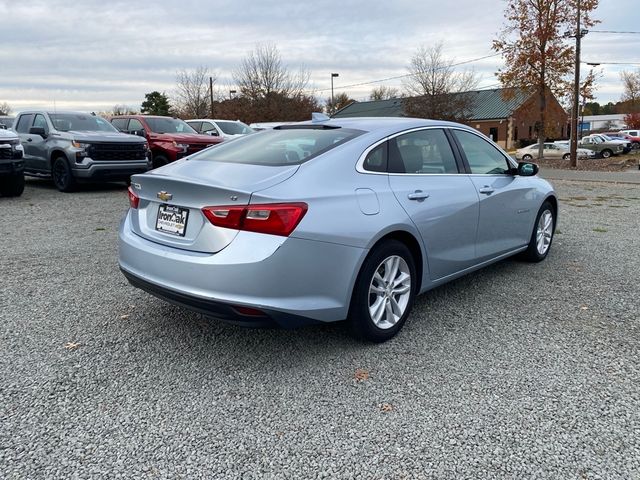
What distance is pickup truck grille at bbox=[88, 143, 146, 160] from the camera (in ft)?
37.7

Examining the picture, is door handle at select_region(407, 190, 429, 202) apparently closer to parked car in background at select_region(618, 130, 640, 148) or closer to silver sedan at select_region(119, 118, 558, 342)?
silver sedan at select_region(119, 118, 558, 342)

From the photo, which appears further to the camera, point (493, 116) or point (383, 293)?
point (493, 116)

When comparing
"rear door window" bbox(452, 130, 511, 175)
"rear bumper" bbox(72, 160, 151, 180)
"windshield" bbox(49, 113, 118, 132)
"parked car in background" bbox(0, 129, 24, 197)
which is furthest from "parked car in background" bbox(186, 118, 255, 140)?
"rear door window" bbox(452, 130, 511, 175)

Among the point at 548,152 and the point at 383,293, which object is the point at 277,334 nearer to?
the point at 383,293

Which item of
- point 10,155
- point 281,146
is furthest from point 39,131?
point 281,146

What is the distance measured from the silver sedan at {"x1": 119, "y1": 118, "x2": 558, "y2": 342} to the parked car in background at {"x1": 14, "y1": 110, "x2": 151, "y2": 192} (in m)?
8.26

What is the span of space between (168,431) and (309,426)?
70 centimetres

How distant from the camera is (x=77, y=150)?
11344 millimetres

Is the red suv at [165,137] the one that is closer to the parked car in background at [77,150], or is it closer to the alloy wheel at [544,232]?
the parked car in background at [77,150]

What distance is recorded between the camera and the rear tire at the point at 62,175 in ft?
38.7

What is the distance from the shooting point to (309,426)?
2.76 metres

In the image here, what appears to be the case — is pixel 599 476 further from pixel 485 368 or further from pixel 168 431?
pixel 168 431

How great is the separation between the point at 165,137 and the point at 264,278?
1165 cm

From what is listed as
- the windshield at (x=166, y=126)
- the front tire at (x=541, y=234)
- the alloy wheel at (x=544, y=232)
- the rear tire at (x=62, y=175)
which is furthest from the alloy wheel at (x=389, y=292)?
the windshield at (x=166, y=126)
